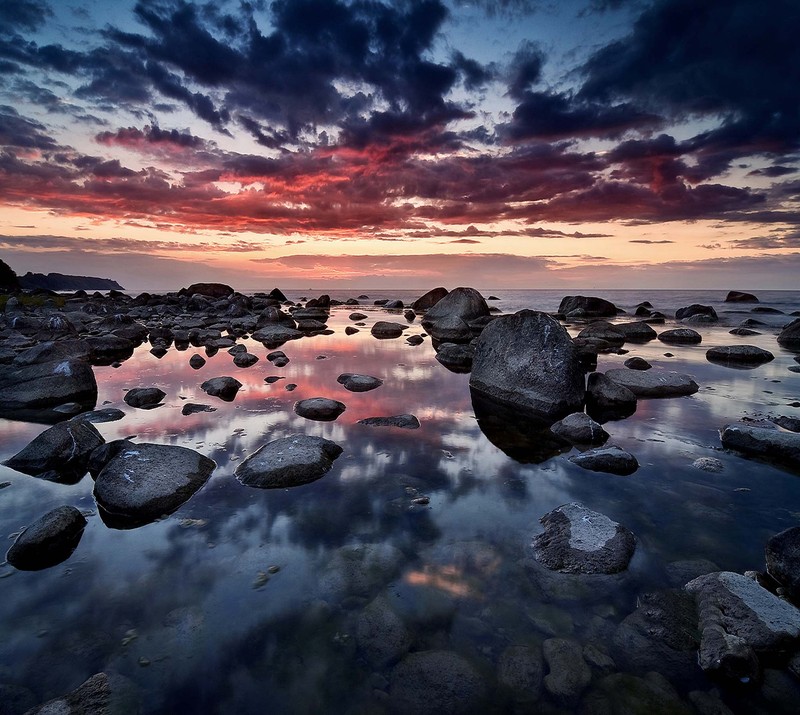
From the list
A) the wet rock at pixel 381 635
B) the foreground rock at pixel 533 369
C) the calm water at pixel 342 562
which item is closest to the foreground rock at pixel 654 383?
the foreground rock at pixel 533 369

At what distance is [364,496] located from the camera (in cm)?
557

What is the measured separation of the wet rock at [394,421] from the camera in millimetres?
8383

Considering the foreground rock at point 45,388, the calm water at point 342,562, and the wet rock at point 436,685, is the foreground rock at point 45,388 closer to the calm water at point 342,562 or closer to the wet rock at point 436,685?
the calm water at point 342,562

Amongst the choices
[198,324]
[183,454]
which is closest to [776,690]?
[183,454]

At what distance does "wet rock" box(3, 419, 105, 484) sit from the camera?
20.5 feet

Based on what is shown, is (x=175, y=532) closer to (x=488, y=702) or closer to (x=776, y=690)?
(x=488, y=702)

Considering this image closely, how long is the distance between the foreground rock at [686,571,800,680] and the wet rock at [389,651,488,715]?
1709mm

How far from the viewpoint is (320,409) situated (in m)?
9.04

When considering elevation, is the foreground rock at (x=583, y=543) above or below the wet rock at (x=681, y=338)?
above

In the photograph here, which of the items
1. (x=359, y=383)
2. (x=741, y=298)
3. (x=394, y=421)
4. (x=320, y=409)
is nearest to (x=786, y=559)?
(x=394, y=421)

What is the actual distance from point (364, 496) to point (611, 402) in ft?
21.5

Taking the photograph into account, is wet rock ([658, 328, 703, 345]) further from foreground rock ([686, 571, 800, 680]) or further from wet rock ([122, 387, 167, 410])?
wet rock ([122, 387, 167, 410])

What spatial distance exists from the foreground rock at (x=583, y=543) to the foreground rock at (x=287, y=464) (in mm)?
3204

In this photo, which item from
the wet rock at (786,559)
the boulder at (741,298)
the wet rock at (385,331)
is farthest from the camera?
the boulder at (741,298)
